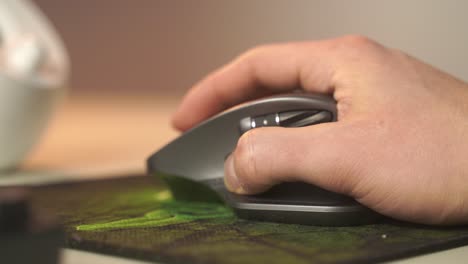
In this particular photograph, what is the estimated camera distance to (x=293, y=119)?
543mm

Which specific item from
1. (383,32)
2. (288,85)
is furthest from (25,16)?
(383,32)

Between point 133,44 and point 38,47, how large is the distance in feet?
3.93

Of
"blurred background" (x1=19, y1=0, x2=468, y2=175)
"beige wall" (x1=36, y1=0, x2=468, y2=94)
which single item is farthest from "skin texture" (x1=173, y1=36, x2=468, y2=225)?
"beige wall" (x1=36, y1=0, x2=468, y2=94)

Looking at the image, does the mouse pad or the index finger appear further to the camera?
the index finger

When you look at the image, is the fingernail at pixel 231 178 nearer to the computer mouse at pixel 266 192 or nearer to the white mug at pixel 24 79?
the computer mouse at pixel 266 192

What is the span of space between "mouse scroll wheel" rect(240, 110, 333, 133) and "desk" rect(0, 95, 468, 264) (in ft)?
0.49

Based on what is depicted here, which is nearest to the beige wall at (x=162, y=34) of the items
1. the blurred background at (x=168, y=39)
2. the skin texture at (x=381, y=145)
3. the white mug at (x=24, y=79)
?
the blurred background at (x=168, y=39)

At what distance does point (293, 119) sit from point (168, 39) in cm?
154

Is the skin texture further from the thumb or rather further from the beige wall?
the beige wall

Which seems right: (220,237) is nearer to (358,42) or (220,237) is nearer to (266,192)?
(266,192)

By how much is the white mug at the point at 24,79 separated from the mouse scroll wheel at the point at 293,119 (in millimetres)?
395

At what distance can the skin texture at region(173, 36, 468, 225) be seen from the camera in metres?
0.48

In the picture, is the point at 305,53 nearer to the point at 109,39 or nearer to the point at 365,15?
the point at 365,15

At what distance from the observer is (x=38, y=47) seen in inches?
33.1
